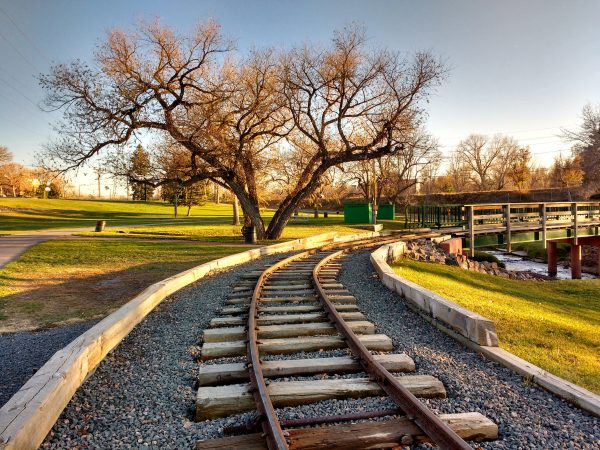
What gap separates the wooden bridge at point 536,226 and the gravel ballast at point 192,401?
47.0 feet

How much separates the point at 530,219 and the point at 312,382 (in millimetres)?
22226

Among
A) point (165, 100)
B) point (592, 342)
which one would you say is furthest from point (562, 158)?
point (592, 342)

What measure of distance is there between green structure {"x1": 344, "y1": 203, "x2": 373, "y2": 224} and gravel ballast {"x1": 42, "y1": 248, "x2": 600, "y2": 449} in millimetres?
35451

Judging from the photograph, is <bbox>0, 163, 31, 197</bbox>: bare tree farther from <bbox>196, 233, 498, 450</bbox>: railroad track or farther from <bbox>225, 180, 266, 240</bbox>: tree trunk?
<bbox>196, 233, 498, 450</bbox>: railroad track

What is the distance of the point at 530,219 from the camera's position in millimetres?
23109

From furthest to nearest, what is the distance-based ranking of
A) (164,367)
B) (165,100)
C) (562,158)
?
(562,158) < (165,100) < (164,367)

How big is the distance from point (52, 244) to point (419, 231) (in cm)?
1781

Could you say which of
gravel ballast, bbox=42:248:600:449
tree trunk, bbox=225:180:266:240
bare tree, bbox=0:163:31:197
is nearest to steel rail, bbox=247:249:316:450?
gravel ballast, bbox=42:248:600:449

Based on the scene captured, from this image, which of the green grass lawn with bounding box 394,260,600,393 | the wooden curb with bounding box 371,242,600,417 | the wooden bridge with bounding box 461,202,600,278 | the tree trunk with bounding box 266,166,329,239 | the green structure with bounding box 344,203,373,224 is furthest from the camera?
the green structure with bounding box 344,203,373,224

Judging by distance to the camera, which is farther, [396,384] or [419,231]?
[419,231]

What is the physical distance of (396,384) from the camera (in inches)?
156

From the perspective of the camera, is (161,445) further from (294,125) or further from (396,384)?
(294,125)

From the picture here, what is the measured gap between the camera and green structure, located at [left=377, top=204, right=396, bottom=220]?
49.2 meters

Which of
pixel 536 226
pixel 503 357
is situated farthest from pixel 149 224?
pixel 503 357
